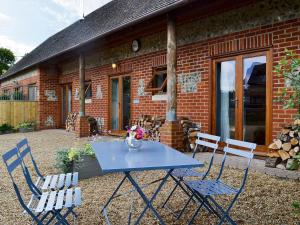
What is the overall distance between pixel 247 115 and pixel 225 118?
572 millimetres

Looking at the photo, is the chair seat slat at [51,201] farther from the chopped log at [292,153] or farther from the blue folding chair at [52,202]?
the chopped log at [292,153]

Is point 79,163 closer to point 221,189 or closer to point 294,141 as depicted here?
point 221,189

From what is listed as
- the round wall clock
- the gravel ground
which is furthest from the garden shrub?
the round wall clock

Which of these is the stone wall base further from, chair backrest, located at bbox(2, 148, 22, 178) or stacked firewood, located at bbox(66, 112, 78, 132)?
stacked firewood, located at bbox(66, 112, 78, 132)

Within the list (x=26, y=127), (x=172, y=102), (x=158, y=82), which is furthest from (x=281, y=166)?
(x=26, y=127)

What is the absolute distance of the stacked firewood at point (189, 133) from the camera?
21.4ft

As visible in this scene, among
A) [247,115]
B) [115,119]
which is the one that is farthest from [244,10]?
[115,119]

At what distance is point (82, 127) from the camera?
1049 centimetres

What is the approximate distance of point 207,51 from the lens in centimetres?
682

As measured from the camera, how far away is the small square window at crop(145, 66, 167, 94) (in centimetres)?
821

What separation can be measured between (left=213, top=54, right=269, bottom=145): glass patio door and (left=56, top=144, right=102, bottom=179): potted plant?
3043 mm

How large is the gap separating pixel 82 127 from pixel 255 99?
20.9ft

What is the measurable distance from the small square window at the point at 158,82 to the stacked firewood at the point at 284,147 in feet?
12.3

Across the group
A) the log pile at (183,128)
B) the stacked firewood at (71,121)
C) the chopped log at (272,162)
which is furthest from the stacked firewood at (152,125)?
the stacked firewood at (71,121)
